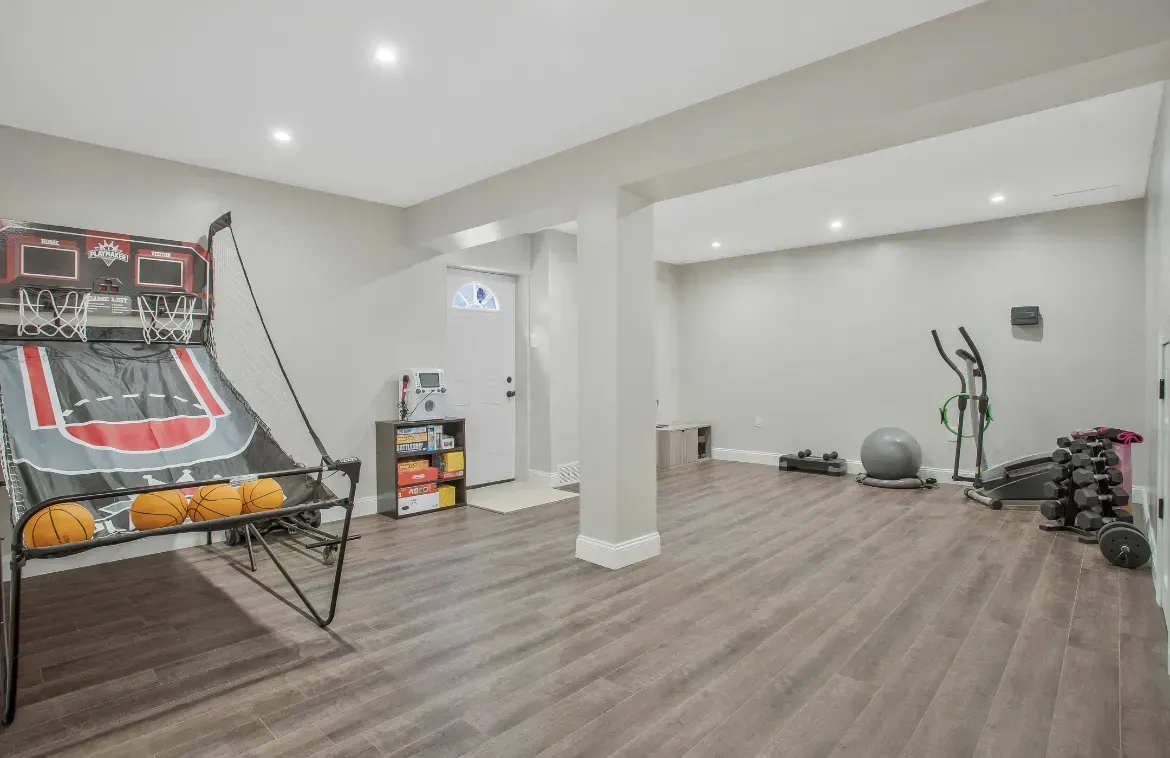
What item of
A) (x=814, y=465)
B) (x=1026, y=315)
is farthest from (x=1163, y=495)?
(x=814, y=465)

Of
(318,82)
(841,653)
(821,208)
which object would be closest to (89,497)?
(318,82)

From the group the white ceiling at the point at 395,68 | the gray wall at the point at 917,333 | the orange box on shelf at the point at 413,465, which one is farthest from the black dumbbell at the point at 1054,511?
the orange box on shelf at the point at 413,465

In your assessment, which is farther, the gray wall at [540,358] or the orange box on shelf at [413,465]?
the gray wall at [540,358]

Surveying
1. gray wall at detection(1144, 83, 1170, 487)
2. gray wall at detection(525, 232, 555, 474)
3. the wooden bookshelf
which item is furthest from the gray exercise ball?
the wooden bookshelf

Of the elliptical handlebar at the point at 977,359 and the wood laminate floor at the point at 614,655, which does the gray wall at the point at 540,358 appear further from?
the elliptical handlebar at the point at 977,359

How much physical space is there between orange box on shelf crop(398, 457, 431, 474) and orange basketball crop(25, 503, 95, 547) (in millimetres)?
3015

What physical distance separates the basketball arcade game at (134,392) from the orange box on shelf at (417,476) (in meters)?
0.70

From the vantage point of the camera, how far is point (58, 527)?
6.68 feet

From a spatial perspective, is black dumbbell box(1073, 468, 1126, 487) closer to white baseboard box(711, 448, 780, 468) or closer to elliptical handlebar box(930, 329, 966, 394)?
elliptical handlebar box(930, 329, 966, 394)

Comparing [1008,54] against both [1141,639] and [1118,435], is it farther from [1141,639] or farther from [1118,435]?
[1118,435]

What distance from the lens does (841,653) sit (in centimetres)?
259

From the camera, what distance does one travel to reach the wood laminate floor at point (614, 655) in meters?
2.01

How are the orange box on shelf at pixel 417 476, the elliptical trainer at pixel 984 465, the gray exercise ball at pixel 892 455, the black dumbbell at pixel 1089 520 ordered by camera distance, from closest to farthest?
1. the black dumbbell at pixel 1089 520
2. the orange box on shelf at pixel 417 476
3. the elliptical trainer at pixel 984 465
4. the gray exercise ball at pixel 892 455

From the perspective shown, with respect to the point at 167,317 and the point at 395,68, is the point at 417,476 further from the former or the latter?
the point at 395,68
